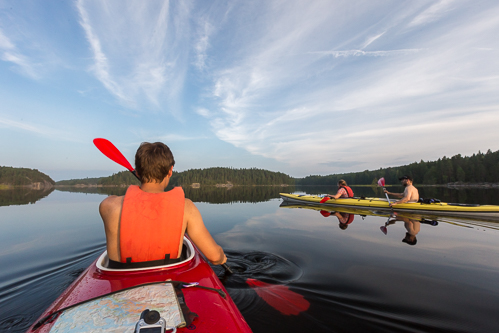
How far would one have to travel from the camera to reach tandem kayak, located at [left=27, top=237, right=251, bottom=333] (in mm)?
1371

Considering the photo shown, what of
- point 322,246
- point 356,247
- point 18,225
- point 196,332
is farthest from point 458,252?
point 18,225

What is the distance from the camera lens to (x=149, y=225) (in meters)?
2.22

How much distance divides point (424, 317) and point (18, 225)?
1741 cm

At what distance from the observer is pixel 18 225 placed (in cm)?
1166

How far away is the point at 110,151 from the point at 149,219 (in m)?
1.82

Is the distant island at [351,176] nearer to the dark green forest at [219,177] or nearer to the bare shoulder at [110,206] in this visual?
the dark green forest at [219,177]

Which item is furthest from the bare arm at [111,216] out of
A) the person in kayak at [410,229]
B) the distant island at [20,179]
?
the distant island at [20,179]

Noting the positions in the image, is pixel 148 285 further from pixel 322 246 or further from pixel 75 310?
pixel 322 246

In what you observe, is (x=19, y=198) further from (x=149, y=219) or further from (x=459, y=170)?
(x=459, y=170)

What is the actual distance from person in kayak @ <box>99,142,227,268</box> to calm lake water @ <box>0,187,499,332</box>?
200 centimetres

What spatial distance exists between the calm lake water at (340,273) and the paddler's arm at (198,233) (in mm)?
1494

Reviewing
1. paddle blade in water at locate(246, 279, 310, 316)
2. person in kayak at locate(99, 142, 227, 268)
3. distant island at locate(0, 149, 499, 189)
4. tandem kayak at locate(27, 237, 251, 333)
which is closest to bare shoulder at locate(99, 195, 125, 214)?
person in kayak at locate(99, 142, 227, 268)

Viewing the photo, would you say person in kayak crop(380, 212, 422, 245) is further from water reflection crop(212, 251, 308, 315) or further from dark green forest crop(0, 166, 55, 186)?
dark green forest crop(0, 166, 55, 186)

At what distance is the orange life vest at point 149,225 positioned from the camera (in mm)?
2205
